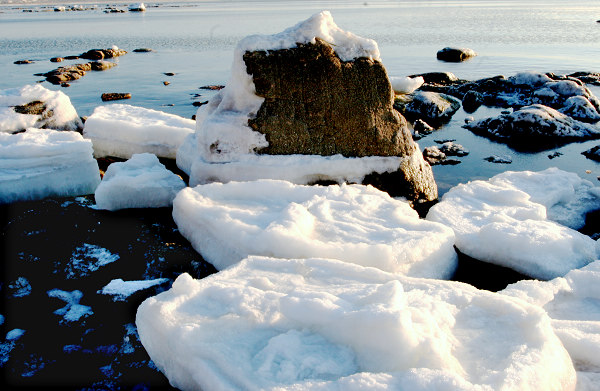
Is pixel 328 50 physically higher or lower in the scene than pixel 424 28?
higher

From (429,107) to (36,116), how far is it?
7298 mm

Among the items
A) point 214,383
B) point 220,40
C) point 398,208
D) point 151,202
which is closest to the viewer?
point 214,383

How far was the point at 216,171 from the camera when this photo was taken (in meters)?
5.22

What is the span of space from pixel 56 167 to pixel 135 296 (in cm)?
237

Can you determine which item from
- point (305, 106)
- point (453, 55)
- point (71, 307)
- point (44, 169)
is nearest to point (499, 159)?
point (305, 106)

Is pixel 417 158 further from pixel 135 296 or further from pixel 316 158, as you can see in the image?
pixel 135 296

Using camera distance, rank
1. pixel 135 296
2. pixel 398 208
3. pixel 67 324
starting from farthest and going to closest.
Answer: pixel 398 208 → pixel 135 296 → pixel 67 324

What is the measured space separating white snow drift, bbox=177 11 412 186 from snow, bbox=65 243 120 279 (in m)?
1.39

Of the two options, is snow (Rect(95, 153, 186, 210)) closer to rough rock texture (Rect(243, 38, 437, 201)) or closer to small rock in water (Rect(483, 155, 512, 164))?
rough rock texture (Rect(243, 38, 437, 201))

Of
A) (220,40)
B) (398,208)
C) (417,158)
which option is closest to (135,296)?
(398,208)

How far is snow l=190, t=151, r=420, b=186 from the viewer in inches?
203

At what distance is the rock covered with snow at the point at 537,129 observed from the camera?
8914 millimetres

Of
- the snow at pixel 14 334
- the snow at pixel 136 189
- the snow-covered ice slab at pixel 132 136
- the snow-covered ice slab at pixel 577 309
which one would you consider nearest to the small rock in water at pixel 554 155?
the snow-covered ice slab at pixel 577 309

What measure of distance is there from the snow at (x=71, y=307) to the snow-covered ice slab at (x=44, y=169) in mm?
1895
